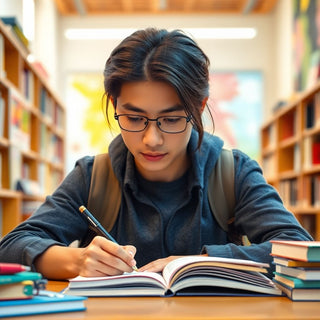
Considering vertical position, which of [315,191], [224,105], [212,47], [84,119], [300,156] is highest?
[212,47]

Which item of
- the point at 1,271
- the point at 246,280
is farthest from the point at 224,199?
the point at 1,271

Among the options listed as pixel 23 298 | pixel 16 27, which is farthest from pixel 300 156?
pixel 23 298

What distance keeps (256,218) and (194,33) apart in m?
6.77

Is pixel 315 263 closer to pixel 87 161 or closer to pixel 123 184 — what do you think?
pixel 123 184

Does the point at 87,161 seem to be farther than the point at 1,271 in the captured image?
Yes

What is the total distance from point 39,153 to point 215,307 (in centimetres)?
407

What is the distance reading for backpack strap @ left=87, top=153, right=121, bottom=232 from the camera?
4.95 ft

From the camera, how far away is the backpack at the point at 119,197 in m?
1.51

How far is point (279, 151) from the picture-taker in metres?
6.03

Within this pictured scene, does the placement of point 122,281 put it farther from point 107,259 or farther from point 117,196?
point 117,196

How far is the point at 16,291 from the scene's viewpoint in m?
0.78

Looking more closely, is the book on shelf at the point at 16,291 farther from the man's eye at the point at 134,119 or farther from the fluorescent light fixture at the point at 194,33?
the fluorescent light fixture at the point at 194,33

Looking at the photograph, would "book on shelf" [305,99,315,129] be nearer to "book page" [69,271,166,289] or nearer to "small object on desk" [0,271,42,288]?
"book page" [69,271,166,289]

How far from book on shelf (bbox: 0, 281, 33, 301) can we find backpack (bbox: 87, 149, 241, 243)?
72cm
